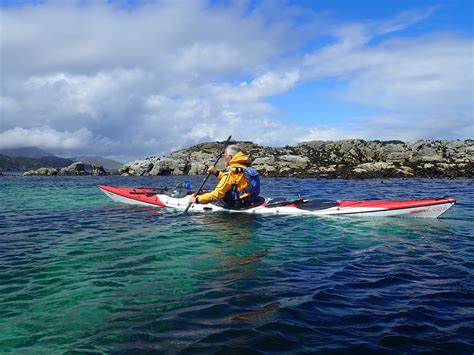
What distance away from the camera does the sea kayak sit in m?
11.2

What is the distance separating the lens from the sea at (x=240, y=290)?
3.94 metres

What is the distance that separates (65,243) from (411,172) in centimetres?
3251

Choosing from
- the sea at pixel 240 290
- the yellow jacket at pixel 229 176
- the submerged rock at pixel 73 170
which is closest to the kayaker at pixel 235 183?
the yellow jacket at pixel 229 176

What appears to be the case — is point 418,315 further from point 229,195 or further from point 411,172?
point 411,172

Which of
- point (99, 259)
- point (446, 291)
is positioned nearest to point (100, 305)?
point (99, 259)

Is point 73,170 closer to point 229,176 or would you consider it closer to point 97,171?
point 97,171

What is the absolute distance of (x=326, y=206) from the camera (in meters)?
12.2

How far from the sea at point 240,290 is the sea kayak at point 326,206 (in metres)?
0.87

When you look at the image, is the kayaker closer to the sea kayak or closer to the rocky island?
the sea kayak

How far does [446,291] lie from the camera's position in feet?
17.2

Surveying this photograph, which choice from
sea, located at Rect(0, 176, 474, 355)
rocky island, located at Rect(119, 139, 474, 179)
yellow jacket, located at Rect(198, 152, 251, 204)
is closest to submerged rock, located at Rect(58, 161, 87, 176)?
rocky island, located at Rect(119, 139, 474, 179)

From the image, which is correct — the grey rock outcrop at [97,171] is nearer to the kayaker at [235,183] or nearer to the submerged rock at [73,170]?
the submerged rock at [73,170]

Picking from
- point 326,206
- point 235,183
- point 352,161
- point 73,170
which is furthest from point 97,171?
point 326,206

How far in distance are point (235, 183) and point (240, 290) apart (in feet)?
22.4
